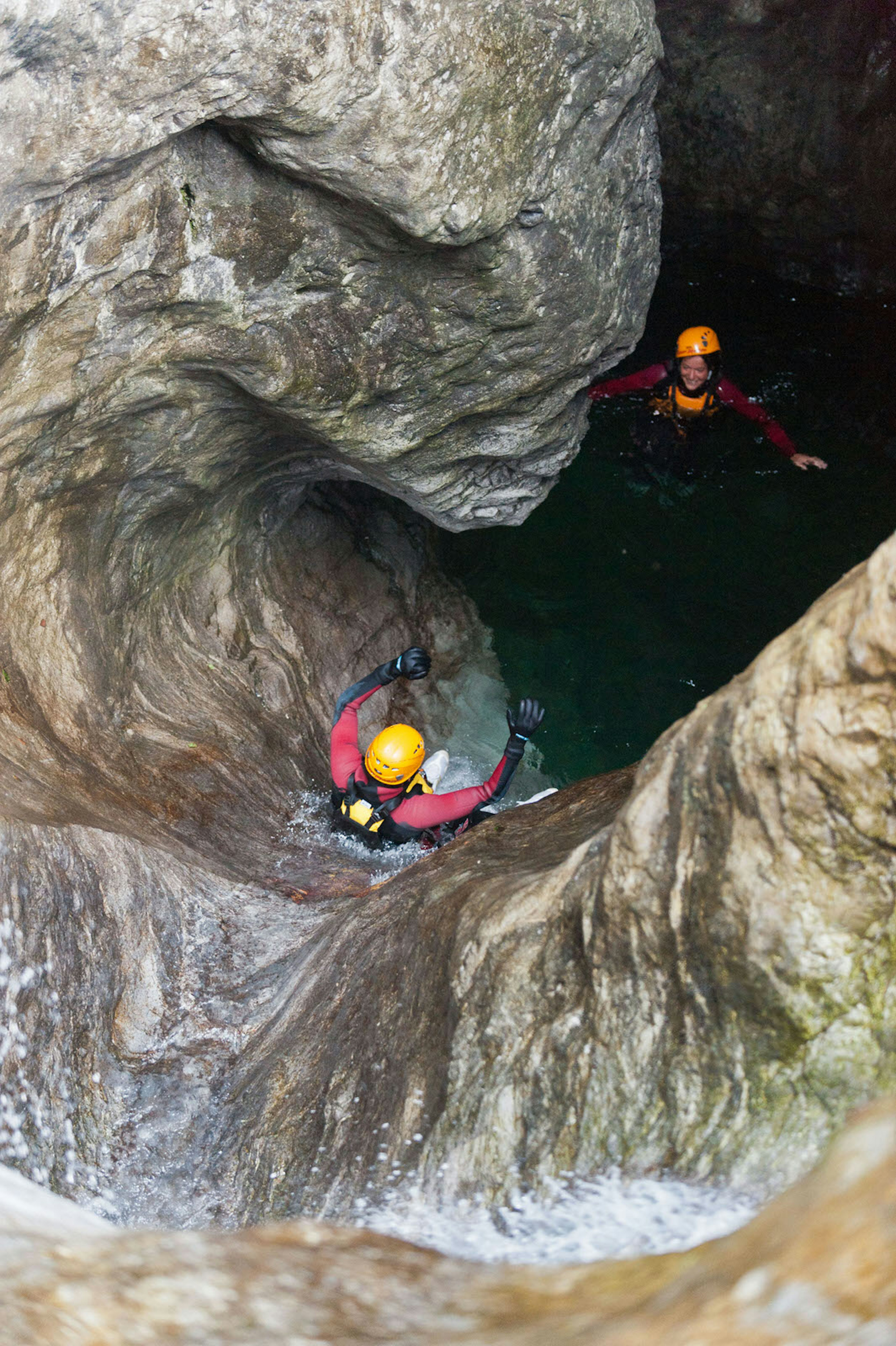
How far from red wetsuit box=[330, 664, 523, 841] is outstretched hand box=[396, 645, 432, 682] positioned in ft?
1.98

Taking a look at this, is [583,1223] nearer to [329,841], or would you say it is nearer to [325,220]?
[325,220]

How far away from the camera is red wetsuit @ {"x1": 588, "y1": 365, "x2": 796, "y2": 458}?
355 inches

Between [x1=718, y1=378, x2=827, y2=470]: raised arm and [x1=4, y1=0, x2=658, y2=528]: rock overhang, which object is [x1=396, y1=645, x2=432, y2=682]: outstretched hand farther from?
[x1=718, y1=378, x2=827, y2=470]: raised arm

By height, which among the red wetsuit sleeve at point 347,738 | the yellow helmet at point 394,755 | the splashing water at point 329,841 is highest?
the red wetsuit sleeve at point 347,738

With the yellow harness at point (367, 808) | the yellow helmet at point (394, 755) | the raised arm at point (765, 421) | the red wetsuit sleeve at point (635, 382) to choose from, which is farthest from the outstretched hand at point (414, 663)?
the raised arm at point (765, 421)

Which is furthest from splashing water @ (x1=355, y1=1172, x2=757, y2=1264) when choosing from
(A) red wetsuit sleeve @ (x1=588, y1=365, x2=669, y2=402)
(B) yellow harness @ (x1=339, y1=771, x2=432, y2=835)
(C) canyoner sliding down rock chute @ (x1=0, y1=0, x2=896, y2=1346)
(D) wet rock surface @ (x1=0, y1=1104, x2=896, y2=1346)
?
(A) red wetsuit sleeve @ (x1=588, y1=365, x2=669, y2=402)

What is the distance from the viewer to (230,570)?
782 cm

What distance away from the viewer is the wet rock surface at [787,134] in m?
10.0

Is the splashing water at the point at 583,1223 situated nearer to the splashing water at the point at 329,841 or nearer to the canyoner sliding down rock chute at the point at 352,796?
the canyoner sliding down rock chute at the point at 352,796

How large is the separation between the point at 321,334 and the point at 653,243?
8.75 ft

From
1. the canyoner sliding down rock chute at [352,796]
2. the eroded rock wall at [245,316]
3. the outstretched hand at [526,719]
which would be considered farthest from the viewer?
the outstretched hand at [526,719]

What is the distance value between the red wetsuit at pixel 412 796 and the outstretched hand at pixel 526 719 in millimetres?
88

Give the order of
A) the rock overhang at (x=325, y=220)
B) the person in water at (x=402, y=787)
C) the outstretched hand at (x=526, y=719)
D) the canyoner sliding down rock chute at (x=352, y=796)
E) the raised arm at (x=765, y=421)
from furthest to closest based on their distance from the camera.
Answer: the raised arm at (x=765, y=421)
the person in water at (x=402, y=787)
the outstretched hand at (x=526, y=719)
the rock overhang at (x=325, y=220)
the canyoner sliding down rock chute at (x=352, y=796)

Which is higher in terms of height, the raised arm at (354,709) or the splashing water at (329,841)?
the raised arm at (354,709)
